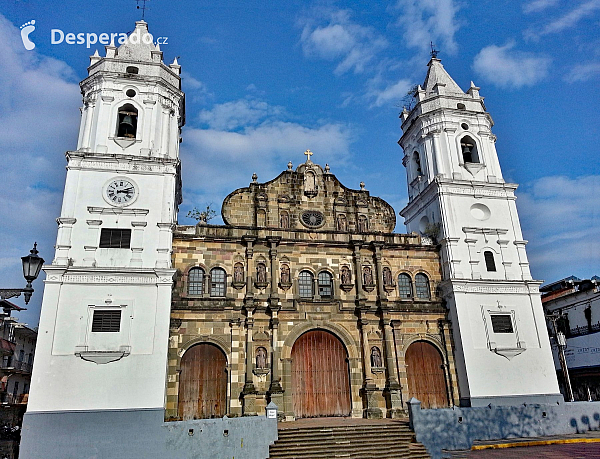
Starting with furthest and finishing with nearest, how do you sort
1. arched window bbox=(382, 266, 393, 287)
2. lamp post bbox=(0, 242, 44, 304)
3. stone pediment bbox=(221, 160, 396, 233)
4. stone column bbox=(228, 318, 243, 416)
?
1. stone pediment bbox=(221, 160, 396, 233)
2. arched window bbox=(382, 266, 393, 287)
3. stone column bbox=(228, 318, 243, 416)
4. lamp post bbox=(0, 242, 44, 304)

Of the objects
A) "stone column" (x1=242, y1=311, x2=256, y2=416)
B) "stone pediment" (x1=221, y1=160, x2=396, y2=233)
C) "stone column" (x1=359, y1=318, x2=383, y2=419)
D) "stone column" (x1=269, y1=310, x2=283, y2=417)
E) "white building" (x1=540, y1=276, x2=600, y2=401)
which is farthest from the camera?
"white building" (x1=540, y1=276, x2=600, y2=401)

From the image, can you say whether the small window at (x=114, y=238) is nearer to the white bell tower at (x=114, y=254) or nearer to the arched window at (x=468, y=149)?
the white bell tower at (x=114, y=254)

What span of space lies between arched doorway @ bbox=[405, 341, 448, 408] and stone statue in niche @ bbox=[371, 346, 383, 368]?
1544 millimetres

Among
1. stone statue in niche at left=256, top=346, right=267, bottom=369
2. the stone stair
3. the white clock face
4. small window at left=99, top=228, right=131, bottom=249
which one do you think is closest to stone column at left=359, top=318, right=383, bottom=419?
the stone stair

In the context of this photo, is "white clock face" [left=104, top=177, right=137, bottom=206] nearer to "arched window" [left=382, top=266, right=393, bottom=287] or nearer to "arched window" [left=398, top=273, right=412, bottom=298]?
"arched window" [left=382, top=266, right=393, bottom=287]

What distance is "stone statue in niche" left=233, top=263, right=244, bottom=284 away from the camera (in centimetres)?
2244

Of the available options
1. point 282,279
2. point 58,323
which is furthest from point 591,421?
point 58,323

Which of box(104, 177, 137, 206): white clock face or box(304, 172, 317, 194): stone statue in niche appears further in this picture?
box(304, 172, 317, 194): stone statue in niche

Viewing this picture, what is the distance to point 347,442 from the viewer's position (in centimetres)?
1741

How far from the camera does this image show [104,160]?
22281 mm

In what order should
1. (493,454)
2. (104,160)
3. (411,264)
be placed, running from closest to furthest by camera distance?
(493,454)
(104,160)
(411,264)

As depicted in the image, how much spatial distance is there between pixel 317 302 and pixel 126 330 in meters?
8.84

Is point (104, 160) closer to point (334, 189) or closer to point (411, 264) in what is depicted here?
point (334, 189)

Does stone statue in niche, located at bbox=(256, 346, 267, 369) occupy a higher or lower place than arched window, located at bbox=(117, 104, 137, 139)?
lower
